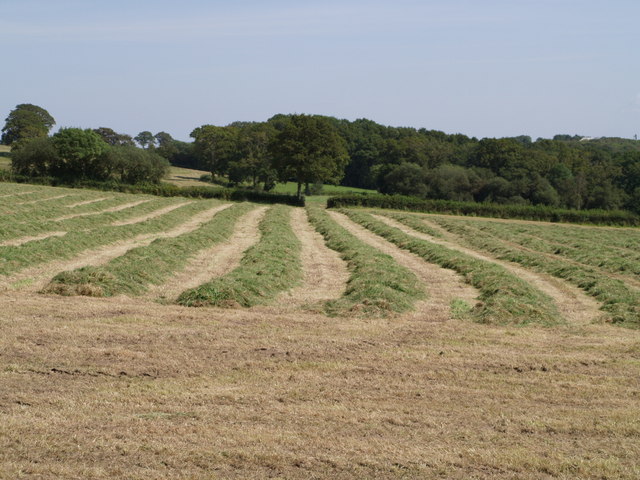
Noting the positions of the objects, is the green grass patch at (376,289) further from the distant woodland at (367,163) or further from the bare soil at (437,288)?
the distant woodland at (367,163)

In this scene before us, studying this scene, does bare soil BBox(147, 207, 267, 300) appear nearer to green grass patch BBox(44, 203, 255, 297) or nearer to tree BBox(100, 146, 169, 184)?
green grass patch BBox(44, 203, 255, 297)

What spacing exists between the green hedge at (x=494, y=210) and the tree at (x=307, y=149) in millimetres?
5836

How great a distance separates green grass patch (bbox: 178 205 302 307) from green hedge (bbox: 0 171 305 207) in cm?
4712

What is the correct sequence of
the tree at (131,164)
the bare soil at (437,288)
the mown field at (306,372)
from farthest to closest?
1. the tree at (131,164)
2. the bare soil at (437,288)
3. the mown field at (306,372)

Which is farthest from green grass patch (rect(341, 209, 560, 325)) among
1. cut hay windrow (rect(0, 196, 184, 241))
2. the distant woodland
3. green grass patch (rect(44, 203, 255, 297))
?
the distant woodland

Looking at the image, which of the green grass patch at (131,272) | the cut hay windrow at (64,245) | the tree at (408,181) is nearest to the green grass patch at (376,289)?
the green grass patch at (131,272)

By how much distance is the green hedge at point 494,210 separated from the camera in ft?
219

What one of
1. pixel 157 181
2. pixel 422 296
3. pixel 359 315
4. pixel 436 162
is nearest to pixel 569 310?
pixel 422 296

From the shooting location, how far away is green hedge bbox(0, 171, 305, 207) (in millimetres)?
69750

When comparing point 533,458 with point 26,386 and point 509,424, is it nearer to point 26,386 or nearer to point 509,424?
point 509,424

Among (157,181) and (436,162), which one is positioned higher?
(436,162)

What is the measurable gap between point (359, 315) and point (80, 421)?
7.77 meters

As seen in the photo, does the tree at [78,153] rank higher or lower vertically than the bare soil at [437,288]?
higher

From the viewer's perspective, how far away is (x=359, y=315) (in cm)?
1427
